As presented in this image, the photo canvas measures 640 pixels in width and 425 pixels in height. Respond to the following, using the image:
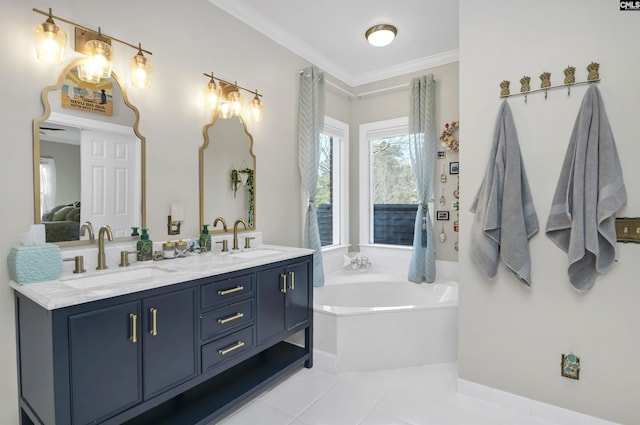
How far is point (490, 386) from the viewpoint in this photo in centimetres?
208

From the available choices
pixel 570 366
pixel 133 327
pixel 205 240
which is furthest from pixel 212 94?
pixel 570 366

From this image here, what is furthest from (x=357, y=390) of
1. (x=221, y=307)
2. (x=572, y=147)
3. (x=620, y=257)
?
(x=572, y=147)

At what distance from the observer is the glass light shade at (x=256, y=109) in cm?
262

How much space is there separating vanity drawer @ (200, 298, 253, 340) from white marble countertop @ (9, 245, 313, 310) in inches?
8.4

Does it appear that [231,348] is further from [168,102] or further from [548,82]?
[548,82]

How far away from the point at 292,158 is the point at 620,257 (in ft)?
7.81

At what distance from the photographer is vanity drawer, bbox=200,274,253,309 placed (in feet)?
5.69

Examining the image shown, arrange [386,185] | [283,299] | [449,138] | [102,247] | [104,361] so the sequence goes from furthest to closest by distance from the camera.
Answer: [386,185] < [449,138] < [283,299] < [102,247] < [104,361]

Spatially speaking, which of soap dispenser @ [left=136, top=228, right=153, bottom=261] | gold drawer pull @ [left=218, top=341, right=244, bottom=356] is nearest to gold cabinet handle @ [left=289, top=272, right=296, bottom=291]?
gold drawer pull @ [left=218, top=341, right=244, bottom=356]

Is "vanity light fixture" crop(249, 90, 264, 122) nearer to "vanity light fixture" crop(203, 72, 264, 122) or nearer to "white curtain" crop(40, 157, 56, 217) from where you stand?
"vanity light fixture" crop(203, 72, 264, 122)

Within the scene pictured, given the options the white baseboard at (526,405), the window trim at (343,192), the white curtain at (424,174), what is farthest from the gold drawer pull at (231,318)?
the window trim at (343,192)

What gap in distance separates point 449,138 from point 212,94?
224cm

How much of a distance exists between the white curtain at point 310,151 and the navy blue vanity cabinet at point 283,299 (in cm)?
59

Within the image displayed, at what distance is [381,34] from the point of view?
284cm
